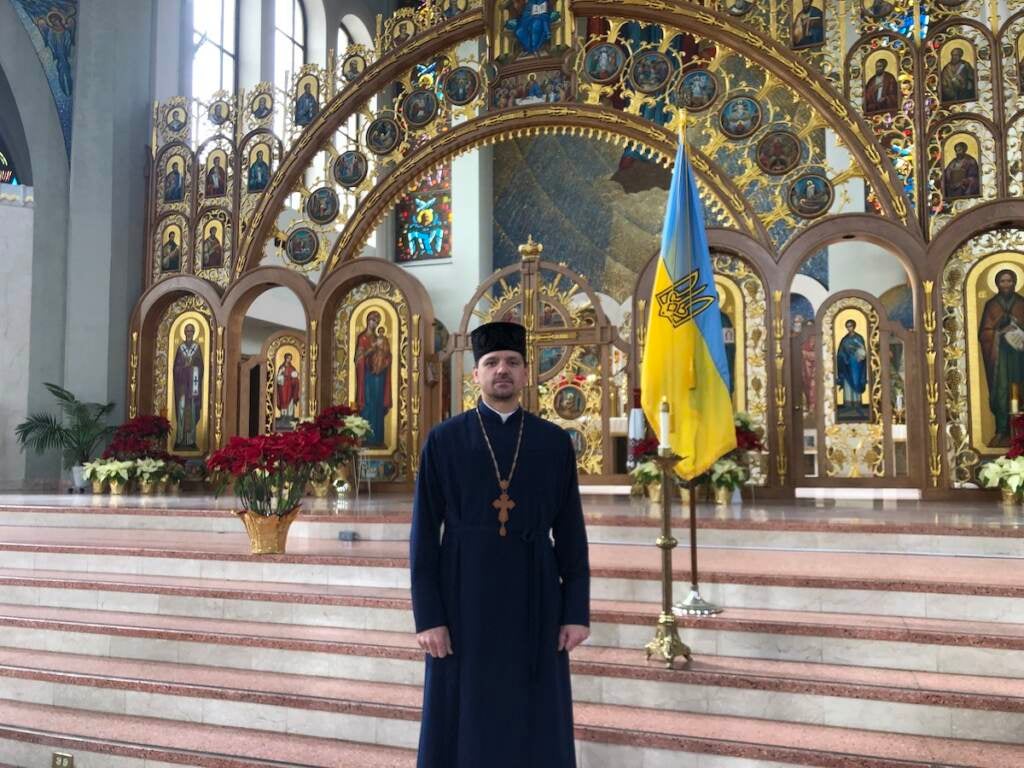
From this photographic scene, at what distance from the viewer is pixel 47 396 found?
12523 mm

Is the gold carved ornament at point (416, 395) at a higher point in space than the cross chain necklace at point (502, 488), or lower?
higher

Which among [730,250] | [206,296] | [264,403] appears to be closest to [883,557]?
[730,250]

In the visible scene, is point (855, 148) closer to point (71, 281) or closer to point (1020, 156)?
point (1020, 156)

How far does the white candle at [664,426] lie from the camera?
5.00 meters

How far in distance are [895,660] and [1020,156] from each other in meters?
6.90

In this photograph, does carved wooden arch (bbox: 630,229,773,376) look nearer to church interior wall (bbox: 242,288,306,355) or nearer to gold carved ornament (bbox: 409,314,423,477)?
gold carved ornament (bbox: 409,314,423,477)

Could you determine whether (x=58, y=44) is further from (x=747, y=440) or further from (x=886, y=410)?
(x=886, y=410)

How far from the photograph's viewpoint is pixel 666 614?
15.5 feet

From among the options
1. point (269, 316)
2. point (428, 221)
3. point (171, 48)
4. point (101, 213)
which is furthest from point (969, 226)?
point (428, 221)

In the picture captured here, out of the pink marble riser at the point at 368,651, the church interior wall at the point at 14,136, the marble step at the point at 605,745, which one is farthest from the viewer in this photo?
the church interior wall at the point at 14,136

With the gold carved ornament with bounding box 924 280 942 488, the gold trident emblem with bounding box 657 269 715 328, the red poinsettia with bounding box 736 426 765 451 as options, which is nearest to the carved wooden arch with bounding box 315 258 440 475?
the red poinsettia with bounding box 736 426 765 451

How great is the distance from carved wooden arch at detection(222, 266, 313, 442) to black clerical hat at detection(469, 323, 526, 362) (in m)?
8.97

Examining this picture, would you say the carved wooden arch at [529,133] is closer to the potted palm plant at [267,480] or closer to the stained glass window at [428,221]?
the potted palm plant at [267,480]

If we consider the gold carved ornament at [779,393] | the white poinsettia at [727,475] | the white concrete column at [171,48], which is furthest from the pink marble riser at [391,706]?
the white concrete column at [171,48]
